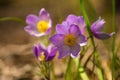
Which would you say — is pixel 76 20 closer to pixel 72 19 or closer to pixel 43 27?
pixel 72 19

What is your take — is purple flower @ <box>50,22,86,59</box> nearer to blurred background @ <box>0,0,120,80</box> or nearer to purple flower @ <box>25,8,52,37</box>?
purple flower @ <box>25,8,52,37</box>

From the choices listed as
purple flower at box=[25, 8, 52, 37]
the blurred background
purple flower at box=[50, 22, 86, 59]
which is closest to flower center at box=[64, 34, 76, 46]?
purple flower at box=[50, 22, 86, 59]

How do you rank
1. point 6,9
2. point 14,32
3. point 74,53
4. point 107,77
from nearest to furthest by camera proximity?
1. point 74,53
2. point 107,77
3. point 14,32
4. point 6,9

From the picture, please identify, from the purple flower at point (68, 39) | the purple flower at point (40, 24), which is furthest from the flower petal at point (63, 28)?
the purple flower at point (40, 24)

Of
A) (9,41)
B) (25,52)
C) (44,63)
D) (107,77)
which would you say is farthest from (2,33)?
A: (44,63)

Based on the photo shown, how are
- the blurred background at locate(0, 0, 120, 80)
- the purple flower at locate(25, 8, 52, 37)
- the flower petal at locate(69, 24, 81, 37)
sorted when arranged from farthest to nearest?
the blurred background at locate(0, 0, 120, 80), the purple flower at locate(25, 8, 52, 37), the flower petal at locate(69, 24, 81, 37)

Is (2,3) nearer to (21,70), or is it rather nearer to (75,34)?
(21,70)

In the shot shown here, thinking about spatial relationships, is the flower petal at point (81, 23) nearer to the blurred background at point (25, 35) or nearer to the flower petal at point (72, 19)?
the flower petal at point (72, 19)
